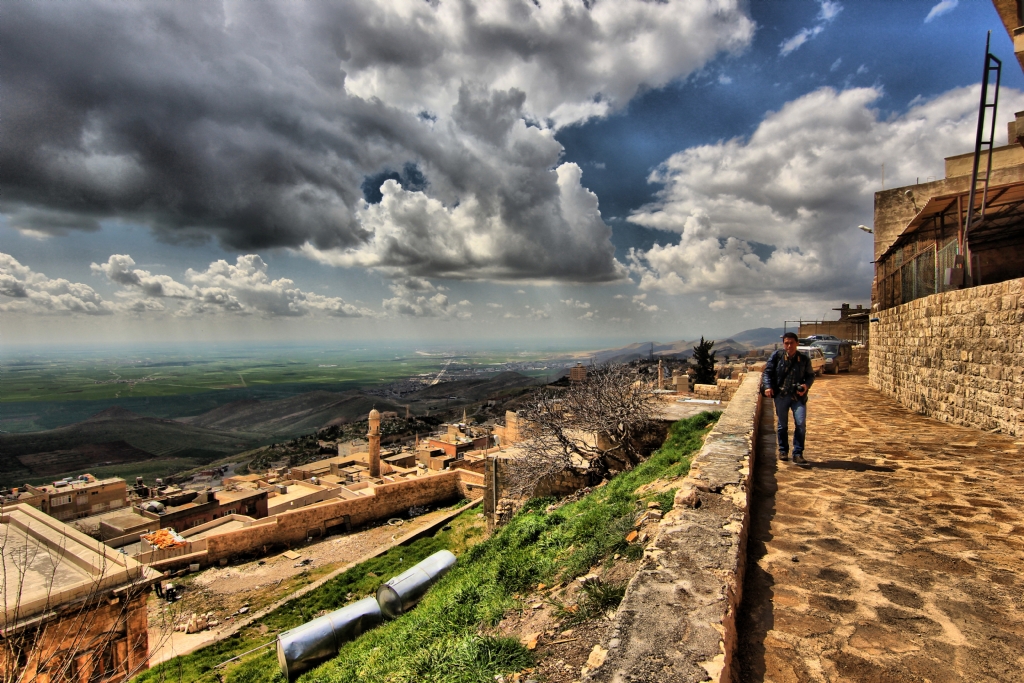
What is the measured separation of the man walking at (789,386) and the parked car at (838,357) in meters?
16.0

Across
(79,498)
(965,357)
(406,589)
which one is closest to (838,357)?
(965,357)

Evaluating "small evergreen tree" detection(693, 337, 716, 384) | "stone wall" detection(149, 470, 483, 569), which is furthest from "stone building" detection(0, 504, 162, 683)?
"small evergreen tree" detection(693, 337, 716, 384)

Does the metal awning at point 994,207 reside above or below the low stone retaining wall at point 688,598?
above

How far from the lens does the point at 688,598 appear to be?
7.46 feet

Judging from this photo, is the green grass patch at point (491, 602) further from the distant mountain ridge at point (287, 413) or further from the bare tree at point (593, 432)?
the distant mountain ridge at point (287, 413)

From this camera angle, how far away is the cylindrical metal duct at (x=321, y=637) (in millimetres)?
7812

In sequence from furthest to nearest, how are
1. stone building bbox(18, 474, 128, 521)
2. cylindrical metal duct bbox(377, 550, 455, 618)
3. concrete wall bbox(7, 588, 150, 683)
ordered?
stone building bbox(18, 474, 128, 521), cylindrical metal duct bbox(377, 550, 455, 618), concrete wall bbox(7, 588, 150, 683)

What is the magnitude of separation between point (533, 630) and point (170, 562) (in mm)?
16367

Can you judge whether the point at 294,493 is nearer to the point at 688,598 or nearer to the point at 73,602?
the point at 73,602

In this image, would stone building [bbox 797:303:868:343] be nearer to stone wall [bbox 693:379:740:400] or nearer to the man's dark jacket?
stone wall [bbox 693:379:740:400]

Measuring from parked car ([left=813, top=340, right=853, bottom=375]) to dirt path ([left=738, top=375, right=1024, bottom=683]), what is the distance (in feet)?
49.1

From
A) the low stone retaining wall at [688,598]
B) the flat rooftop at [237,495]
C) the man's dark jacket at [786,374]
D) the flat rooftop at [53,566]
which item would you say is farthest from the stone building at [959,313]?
the flat rooftop at [237,495]

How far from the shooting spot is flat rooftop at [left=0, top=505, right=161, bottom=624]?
6520 millimetres

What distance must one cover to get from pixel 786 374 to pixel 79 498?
111 ft
